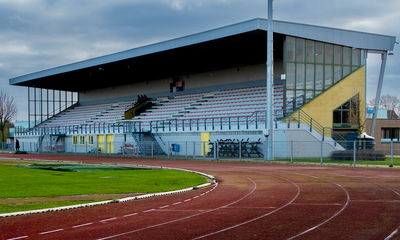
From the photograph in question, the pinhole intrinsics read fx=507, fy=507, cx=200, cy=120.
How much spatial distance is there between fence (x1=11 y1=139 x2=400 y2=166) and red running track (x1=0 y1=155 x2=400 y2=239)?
16.4 m

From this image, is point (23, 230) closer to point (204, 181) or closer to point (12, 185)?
point (12, 185)

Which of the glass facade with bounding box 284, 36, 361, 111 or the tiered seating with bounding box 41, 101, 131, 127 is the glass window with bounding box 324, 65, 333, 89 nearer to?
the glass facade with bounding box 284, 36, 361, 111

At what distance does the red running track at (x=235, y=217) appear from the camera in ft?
30.6

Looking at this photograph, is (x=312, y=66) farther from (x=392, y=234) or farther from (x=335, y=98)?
(x=392, y=234)

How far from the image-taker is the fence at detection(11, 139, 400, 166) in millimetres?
32500

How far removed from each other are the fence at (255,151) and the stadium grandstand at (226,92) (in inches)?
5.1

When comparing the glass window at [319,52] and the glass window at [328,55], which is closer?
the glass window at [319,52]

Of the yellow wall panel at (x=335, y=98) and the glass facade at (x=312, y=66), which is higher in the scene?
the glass facade at (x=312, y=66)

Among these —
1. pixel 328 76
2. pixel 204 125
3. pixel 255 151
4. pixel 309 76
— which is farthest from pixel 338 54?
pixel 204 125

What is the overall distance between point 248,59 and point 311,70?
10.5 metres

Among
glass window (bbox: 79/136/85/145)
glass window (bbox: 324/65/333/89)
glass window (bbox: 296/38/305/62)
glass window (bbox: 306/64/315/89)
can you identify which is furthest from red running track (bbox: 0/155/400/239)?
glass window (bbox: 79/136/85/145)

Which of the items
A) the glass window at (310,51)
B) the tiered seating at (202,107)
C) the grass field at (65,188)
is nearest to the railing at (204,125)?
the tiered seating at (202,107)

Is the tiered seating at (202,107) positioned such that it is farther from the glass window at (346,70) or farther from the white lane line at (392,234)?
the white lane line at (392,234)

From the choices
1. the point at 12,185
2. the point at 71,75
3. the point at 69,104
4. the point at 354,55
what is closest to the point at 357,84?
the point at 354,55
